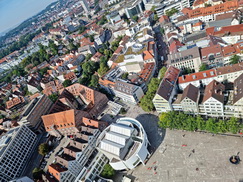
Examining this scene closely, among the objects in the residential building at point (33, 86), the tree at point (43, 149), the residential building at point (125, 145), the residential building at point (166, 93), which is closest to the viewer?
the residential building at point (125, 145)

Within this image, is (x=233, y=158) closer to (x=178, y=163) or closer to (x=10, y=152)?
(x=178, y=163)

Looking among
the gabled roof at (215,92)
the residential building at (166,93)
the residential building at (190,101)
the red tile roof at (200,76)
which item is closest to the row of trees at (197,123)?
the residential building at (190,101)

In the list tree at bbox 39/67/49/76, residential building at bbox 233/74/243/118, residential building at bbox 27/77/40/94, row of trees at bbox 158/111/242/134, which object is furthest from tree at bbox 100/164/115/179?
tree at bbox 39/67/49/76

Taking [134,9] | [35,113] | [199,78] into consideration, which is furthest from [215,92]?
[134,9]

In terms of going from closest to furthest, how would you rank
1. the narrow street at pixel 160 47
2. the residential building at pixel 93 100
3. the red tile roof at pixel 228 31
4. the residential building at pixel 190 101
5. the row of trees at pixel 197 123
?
the row of trees at pixel 197 123 < the residential building at pixel 190 101 < the residential building at pixel 93 100 < the red tile roof at pixel 228 31 < the narrow street at pixel 160 47

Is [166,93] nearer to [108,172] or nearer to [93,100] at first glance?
[108,172]

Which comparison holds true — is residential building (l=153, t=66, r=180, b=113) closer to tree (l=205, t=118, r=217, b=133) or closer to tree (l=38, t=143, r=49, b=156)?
tree (l=205, t=118, r=217, b=133)

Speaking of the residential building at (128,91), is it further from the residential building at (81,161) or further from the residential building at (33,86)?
the residential building at (33,86)
